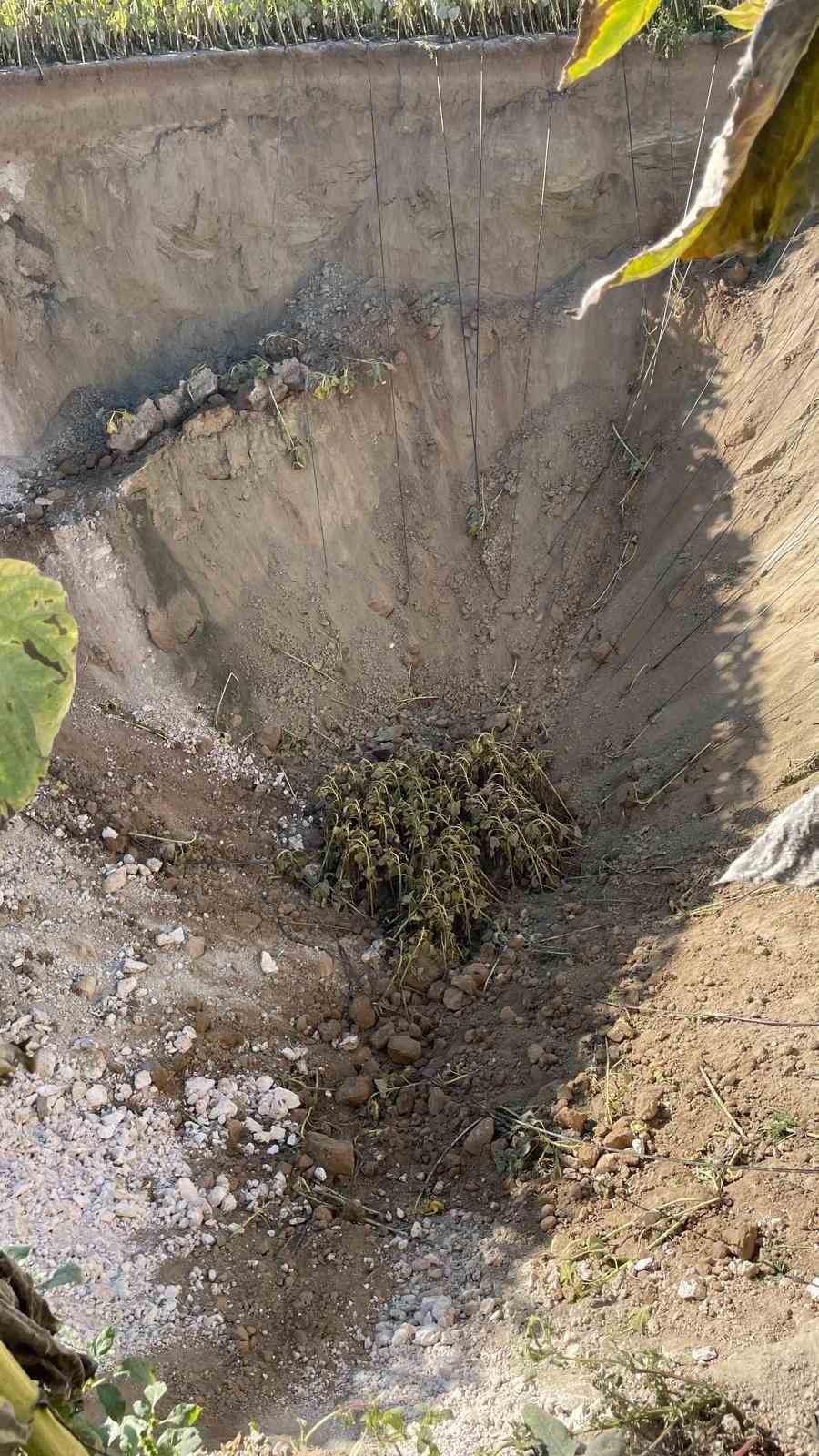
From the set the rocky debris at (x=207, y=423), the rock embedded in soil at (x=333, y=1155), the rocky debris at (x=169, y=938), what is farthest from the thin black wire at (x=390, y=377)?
the rock embedded in soil at (x=333, y=1155)

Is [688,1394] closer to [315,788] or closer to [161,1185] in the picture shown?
[161,1185]

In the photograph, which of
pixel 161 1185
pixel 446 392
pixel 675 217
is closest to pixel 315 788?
pixel 161 1185

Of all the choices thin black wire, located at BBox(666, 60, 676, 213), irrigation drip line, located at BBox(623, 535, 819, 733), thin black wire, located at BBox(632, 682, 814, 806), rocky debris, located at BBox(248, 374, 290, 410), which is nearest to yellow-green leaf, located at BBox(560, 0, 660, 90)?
thin black wire, located at BBox(632, 682, 814, 806)

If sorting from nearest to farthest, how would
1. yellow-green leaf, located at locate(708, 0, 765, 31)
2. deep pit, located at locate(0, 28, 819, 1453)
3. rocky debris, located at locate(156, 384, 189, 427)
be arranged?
yellow-green leaf, located at locate(708, 0, 765, 31) < deep pit, located at locate(0, 28, 819, 1453) < rocky debris, located at locate(156, 384, 189, 427)

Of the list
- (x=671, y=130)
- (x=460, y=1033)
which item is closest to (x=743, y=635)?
(x=460, y=1033)

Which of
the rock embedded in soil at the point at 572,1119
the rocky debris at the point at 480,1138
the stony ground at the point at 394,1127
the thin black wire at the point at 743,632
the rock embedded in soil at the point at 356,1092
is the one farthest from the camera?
the thin black wire at the point at 743,632

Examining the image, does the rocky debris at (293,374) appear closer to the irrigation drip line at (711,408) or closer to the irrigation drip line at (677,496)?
the irrigation drip line at (677,496)

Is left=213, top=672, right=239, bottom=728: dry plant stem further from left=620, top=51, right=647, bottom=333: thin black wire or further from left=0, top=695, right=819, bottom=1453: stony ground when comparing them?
left=620, top=51, right=647, bottom=333: thin black wire
